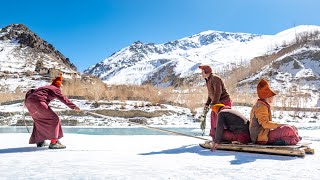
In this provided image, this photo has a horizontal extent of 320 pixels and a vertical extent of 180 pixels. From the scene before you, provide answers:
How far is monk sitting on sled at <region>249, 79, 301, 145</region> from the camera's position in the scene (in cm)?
448

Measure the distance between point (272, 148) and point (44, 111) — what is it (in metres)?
3.15

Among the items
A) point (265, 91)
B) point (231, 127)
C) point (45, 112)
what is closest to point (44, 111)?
point (45, 112)

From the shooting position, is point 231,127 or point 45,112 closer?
point 231,127

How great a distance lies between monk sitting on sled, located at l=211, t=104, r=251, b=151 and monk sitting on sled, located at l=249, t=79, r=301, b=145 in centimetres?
28

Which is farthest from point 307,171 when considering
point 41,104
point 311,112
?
point 311,112

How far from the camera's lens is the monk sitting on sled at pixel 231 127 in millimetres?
4844

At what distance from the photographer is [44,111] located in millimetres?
5164

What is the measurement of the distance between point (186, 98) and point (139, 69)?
5765 inches

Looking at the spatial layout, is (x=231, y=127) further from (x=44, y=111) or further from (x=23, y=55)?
(x=23, y=55)

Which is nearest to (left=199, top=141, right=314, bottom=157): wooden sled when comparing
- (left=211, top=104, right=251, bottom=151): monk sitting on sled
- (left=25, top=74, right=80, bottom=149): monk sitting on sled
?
(left=211, top=104, right=251, bottom=151): monk sitting on sled

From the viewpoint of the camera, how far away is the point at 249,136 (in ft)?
16.1

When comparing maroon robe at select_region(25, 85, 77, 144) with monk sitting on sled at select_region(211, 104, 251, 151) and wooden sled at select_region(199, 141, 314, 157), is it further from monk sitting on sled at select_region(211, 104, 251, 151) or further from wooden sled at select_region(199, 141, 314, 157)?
wooden sled at select_region(199, 141, 314, 157)

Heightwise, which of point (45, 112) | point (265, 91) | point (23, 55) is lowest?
point (45, 112)

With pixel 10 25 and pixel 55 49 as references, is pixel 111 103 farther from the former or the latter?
pixel 10 25
